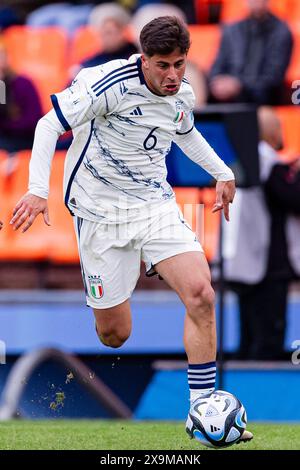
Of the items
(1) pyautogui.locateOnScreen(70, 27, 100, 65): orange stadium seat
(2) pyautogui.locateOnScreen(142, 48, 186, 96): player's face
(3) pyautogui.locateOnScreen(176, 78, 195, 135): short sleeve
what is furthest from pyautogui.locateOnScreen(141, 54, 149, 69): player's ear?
(1) pyautogui.locateOnScreen(70, 27, 100, 65): orange stadium seat

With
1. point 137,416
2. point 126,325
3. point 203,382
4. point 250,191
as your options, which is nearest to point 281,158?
point 250,191

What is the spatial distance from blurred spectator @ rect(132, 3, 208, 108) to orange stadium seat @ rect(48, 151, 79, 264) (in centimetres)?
144

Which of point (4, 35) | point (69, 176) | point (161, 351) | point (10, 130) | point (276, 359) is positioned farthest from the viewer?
point (4, 35)

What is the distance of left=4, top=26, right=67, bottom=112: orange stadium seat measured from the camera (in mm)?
13352

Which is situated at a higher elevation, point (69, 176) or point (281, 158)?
point (69, 176)

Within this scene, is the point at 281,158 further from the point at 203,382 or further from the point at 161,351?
the point at 203,382

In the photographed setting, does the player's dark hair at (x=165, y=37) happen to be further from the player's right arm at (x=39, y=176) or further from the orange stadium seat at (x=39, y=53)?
the orange stadium seat at (x=39, y=53)

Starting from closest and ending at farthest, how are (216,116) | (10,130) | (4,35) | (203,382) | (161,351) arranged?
1. (203,382)
2. (216,116)
3. (161,351)
4. (10,130)
5. (4,35)

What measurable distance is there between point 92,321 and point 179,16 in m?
3.09

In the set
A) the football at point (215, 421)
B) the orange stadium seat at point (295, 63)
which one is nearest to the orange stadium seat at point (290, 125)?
the orange stadium seat at point (295, 63)

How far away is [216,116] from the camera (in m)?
9.20

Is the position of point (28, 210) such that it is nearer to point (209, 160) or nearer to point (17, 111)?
point (209, 160)

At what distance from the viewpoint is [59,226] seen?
40.4 feet

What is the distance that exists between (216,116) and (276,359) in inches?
89.0
